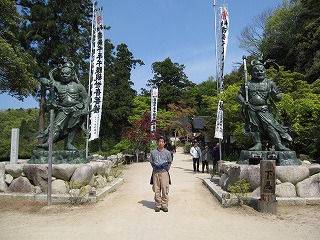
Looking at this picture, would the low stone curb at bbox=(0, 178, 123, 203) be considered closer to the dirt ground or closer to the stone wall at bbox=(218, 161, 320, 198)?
the dirt ground

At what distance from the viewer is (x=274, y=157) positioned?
7.83 meters

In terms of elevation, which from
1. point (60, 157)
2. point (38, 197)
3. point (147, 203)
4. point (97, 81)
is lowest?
point (147, 203)

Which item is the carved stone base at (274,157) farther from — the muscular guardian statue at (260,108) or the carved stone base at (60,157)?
the carved stone base at (60,157)

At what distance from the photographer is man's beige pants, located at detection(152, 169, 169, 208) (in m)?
6.29

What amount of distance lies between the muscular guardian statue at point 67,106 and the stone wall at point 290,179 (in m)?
4.71

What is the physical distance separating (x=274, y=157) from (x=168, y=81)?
36967 millimetres

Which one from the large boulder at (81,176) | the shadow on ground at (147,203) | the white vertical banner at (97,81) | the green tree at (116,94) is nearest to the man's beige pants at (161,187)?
the shadow on ground at (147,203)

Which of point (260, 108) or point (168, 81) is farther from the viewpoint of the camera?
point (168, 81)

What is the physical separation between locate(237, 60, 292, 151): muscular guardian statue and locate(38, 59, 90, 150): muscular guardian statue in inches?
185

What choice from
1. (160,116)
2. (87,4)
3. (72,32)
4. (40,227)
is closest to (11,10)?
(72,32)

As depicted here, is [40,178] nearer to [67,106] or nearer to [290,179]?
[67,106]

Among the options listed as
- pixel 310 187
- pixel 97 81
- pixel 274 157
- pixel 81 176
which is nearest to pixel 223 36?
pixel 97 81

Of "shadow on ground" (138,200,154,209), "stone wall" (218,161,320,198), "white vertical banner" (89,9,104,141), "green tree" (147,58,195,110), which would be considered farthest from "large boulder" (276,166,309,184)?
"green tree" (147,58,195,110)

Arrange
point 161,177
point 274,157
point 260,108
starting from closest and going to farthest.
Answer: point 161,177
point 274,157
point 260,108
